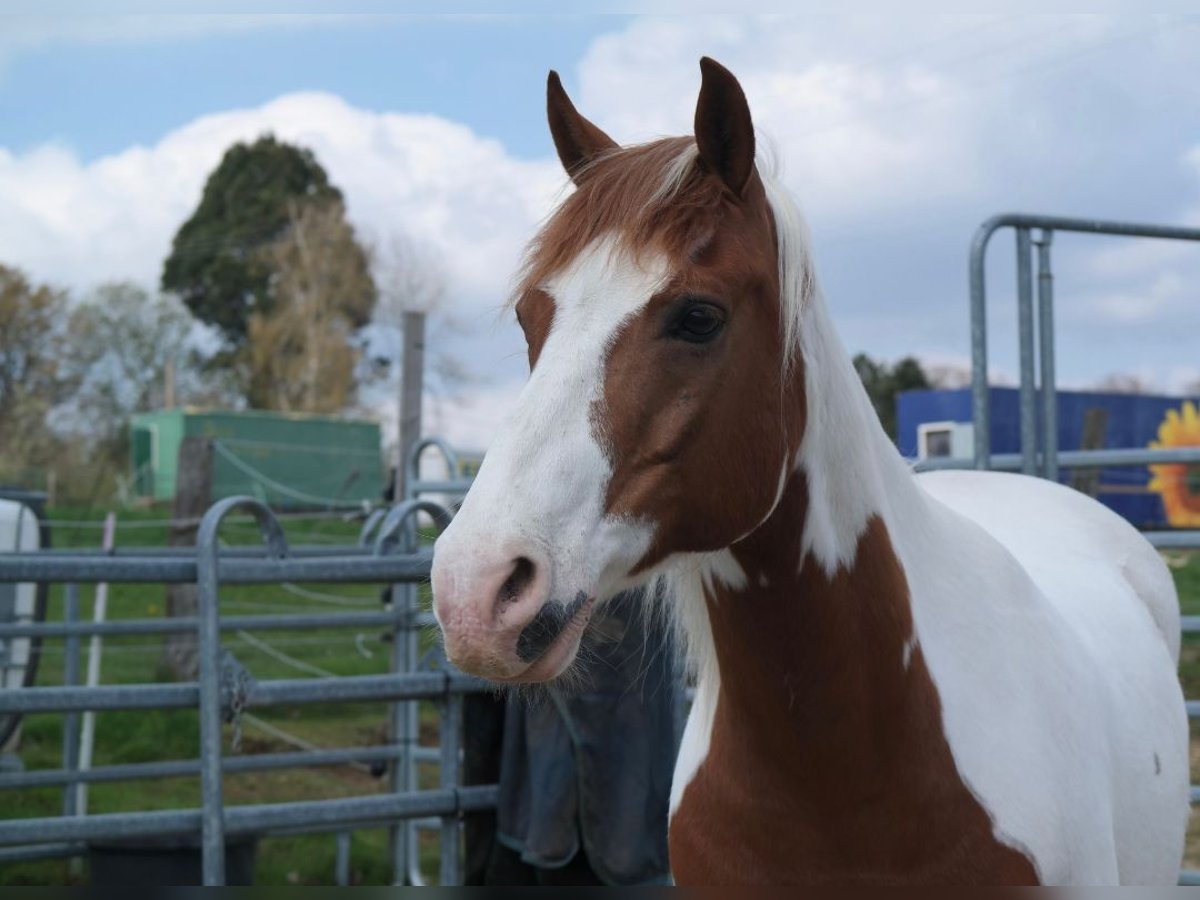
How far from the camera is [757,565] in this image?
2.04 m

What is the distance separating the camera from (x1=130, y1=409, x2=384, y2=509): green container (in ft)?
75.9

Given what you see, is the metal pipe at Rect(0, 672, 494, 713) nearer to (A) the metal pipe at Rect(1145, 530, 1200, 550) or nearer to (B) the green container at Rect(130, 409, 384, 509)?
(A) the metal pipe at Rect(1145, 530, 1200, 550)

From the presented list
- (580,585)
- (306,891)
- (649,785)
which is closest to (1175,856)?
(649,785)

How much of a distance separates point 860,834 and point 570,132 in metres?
Result: 1.27

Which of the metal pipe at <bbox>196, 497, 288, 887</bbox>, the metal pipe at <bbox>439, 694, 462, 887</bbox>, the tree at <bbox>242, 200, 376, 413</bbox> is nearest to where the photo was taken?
the metal pipe at <bbox>196, 497, 288, 887</bbox>

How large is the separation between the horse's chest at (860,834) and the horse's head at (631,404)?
1.51ft

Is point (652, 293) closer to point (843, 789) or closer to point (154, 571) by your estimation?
point (843, 789)

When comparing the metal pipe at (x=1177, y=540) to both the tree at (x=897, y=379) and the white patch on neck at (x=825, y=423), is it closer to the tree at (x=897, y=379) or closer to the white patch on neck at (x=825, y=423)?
the white patch on neck at (x=825, y=423)

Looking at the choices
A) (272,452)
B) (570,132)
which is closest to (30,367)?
(272,452)

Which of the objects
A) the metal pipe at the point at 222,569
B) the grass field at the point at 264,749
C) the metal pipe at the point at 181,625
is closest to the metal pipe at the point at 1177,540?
the grass field at the point at 264,749

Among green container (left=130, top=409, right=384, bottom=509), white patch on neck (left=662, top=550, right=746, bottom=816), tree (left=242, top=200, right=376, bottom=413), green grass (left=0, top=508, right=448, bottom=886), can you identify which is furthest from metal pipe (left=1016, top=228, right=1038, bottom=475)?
tree (left=242, top=200, right=376, bottom=413)

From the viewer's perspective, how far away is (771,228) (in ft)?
6.58

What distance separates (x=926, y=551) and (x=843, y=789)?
1.57 feet

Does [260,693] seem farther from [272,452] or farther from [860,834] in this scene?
[272,452]
